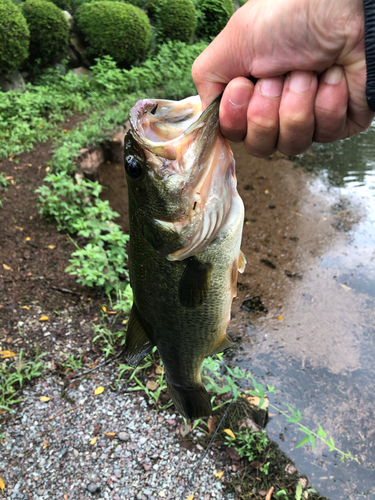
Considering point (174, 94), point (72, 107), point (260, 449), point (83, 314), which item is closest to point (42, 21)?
point (72, 107)

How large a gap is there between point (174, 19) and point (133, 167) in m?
9.42

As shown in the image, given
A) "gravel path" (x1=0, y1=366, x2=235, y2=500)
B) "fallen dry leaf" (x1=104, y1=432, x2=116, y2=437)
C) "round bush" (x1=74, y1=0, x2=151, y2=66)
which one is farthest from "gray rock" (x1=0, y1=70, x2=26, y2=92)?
"fallen dry leaf" (x1=104, y1=432, x2=116, y2=437)

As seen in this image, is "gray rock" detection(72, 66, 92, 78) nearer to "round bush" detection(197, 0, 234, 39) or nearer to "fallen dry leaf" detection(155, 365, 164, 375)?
"round bush" detection(197, 0, 234, 39)

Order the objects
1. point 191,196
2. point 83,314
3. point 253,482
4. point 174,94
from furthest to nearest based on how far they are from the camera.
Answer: point 174,94
point 83,314
point 253,482
point 191,196

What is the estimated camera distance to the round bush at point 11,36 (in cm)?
641

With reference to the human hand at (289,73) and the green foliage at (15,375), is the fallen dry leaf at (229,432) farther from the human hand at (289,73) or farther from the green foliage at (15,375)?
the human hand at (289,73)

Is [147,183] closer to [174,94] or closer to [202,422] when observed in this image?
[202,422]

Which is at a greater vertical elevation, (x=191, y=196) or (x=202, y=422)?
(x=191, y=196)

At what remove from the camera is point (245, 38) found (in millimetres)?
1115

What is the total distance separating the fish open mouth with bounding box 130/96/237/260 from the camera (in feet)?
3.92

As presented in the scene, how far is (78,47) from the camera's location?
27.4ft

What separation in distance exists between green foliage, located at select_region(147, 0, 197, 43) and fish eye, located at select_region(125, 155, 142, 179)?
9.20m

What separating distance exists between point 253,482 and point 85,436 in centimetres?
120

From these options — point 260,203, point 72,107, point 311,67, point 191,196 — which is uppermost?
point 311,67
